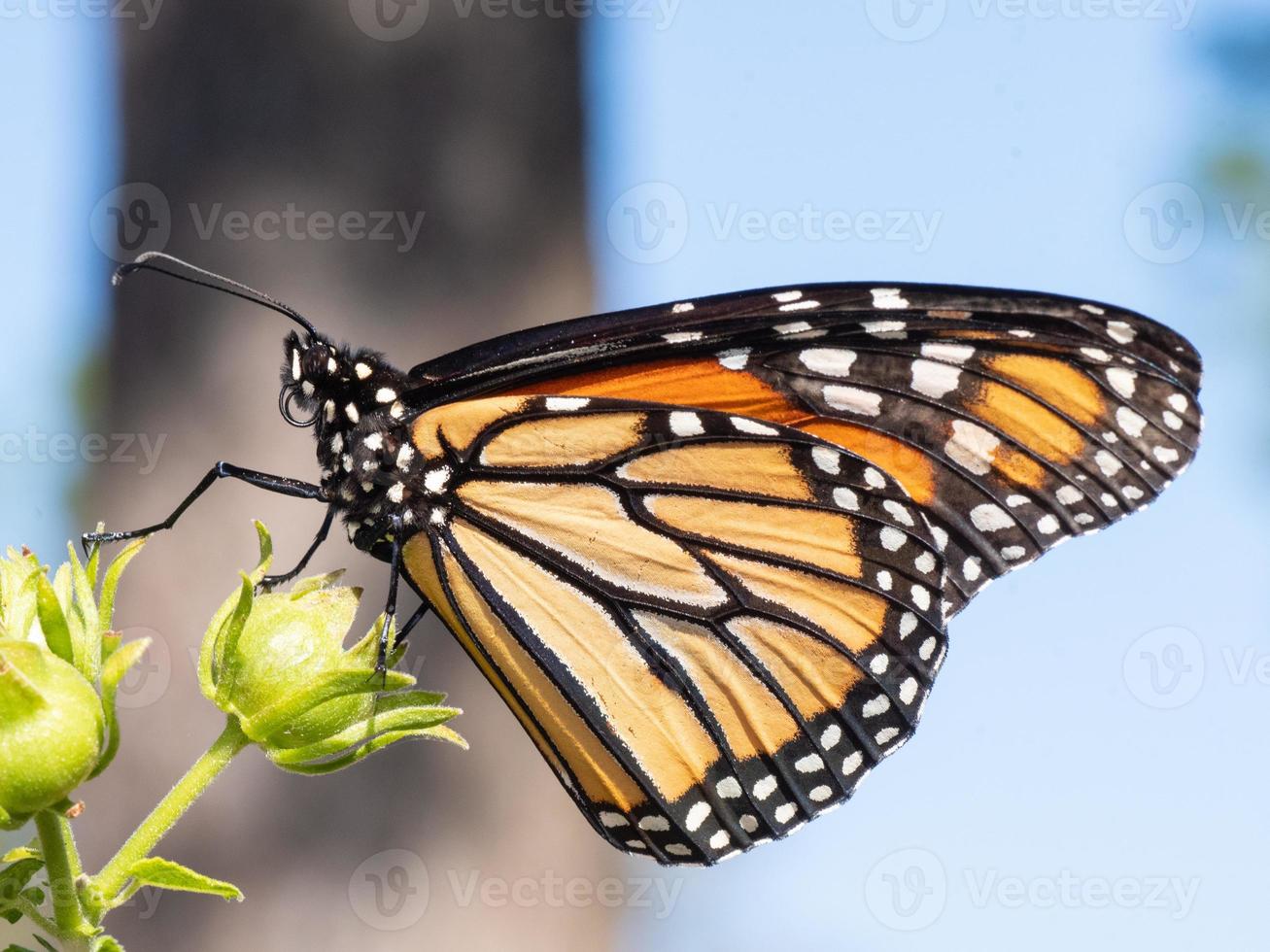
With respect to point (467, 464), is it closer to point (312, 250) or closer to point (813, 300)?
point (813, 300)

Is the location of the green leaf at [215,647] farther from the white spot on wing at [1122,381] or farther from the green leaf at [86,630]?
the white spot on wing at [1122,381]

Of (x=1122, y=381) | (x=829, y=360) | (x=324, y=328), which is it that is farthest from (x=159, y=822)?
(x=324, y=328)

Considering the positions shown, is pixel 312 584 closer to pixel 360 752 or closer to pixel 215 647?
pixel 215 647

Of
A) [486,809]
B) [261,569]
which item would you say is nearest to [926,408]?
[261,569]

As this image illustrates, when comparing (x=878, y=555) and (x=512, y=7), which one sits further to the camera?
(x=512, y=7)

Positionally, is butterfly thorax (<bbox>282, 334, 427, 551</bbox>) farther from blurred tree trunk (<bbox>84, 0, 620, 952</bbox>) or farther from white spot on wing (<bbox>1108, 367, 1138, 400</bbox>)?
white spot on wing (<bbox>1108, 367, 1138, 400</bbox>)

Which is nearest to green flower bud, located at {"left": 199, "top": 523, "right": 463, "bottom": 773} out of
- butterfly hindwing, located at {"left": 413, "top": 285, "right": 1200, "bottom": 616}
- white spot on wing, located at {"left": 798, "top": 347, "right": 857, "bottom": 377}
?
butterfly hindwing, located at {"left": 413, "top": 285, "right": 1200, "bottom": 616}

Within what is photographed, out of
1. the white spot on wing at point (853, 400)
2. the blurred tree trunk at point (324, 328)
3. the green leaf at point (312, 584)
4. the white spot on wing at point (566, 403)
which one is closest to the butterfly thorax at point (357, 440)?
the white spot on wing at point (566, 403)
